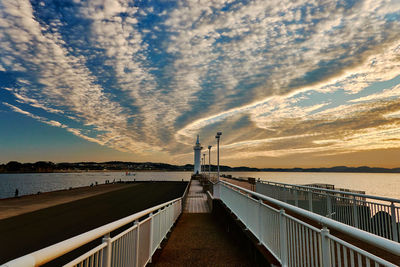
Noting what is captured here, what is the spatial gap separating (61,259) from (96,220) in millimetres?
8073

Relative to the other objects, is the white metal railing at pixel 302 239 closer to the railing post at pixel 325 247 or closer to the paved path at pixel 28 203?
the railing post at pixel 325 247

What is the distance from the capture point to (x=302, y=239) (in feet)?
15.4

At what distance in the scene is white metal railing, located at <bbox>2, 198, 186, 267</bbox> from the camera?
1723 mm

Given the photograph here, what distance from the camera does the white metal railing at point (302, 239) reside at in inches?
89.5

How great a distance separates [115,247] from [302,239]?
332 cm

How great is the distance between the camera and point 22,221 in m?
18.5

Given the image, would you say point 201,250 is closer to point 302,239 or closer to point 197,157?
point 302,239

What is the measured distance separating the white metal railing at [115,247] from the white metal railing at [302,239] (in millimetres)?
2392

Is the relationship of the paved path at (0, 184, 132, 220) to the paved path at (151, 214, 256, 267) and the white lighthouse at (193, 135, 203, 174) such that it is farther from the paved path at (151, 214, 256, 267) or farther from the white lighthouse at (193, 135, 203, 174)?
the white lighthouse at (193, 135, 203, 174)

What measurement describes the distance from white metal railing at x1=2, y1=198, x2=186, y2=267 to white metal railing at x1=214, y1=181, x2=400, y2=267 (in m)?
2.39

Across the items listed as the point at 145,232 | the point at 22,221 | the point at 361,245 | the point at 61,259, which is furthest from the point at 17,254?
the point at 361,245

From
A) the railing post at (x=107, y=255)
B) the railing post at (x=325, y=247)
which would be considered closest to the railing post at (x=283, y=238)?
the railing post at (x=325, y=247)

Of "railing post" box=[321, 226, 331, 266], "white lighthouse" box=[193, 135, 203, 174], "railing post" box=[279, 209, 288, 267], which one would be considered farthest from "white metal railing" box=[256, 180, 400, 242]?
"white lighthouse" box=[193, 135, 203, 174]

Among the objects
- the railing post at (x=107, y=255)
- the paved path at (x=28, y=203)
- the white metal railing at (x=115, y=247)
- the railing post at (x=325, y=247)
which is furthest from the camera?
the paved path at (x=28, y=203)
